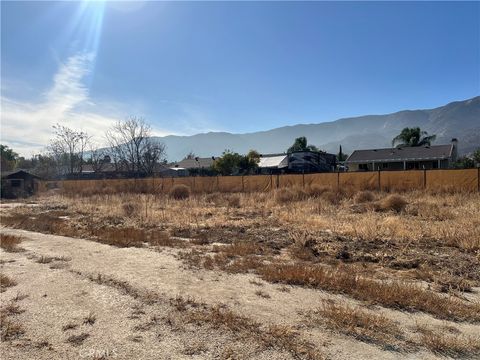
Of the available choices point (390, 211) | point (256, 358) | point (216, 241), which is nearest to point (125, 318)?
point (256, 358)

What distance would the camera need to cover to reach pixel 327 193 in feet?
82.9

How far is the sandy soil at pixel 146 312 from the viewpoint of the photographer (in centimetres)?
434

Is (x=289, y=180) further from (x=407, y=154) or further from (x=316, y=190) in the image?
(x=407, y=154)

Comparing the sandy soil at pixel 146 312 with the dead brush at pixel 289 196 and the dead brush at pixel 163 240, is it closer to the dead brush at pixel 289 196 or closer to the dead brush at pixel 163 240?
the dead brush at pixel 163 240

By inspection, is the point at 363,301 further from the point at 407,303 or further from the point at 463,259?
the point at 463,259

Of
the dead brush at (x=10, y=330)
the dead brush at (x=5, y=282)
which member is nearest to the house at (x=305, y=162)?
the dead brush at (x=5, y=282)

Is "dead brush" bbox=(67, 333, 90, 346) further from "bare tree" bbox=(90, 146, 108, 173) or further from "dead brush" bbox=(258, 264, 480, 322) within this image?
"bare tree" bbox=(90, 146, 108, 173)

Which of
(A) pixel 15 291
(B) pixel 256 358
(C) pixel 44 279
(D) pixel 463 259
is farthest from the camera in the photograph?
(D) pixel 463 259

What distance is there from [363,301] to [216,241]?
6.46 m

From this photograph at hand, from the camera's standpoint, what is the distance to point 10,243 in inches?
470

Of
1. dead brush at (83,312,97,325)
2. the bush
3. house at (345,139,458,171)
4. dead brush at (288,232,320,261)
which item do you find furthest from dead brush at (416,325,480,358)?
house at (345,139,458,171)

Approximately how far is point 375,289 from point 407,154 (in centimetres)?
5782

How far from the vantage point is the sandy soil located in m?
4.34

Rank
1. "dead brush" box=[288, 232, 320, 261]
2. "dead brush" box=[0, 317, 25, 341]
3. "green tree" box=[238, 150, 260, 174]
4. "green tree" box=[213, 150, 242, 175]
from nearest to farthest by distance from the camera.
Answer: "dead brush" box=[0, 317, 25, 341]
"dead brush" box=[288, 232, 320, 261]
"green tree" box=[213, 150, 242, 175]
"green tree" box=[238, 150, 260, 174]
